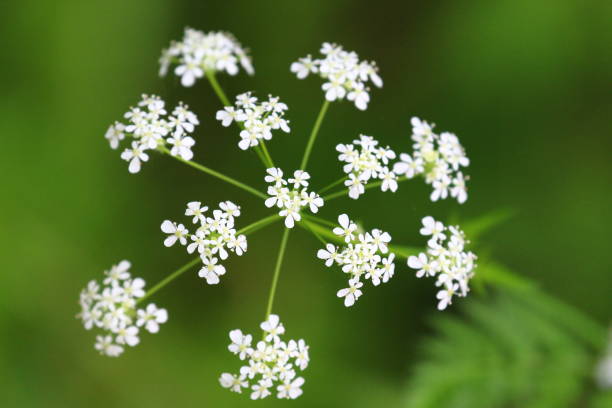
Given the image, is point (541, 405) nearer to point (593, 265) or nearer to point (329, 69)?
point (593, 265)

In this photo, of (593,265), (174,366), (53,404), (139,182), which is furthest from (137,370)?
(593,265)

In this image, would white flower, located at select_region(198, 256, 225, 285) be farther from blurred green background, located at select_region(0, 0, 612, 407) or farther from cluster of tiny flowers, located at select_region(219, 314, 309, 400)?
blurred green background, located at select_region(0, 0, 612, 407)

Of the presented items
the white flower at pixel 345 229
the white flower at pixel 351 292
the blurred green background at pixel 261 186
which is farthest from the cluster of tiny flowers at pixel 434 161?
the blurred green background at pixel 261 186

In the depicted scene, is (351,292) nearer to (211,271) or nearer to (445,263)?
(445,263)

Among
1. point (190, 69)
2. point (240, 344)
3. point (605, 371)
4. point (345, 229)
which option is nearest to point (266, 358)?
point (240, 344)

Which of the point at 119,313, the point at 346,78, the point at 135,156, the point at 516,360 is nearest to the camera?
the point at 119,313

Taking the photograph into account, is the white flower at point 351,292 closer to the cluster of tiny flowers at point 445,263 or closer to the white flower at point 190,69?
the cluster of tiny flowers at point 445,263
